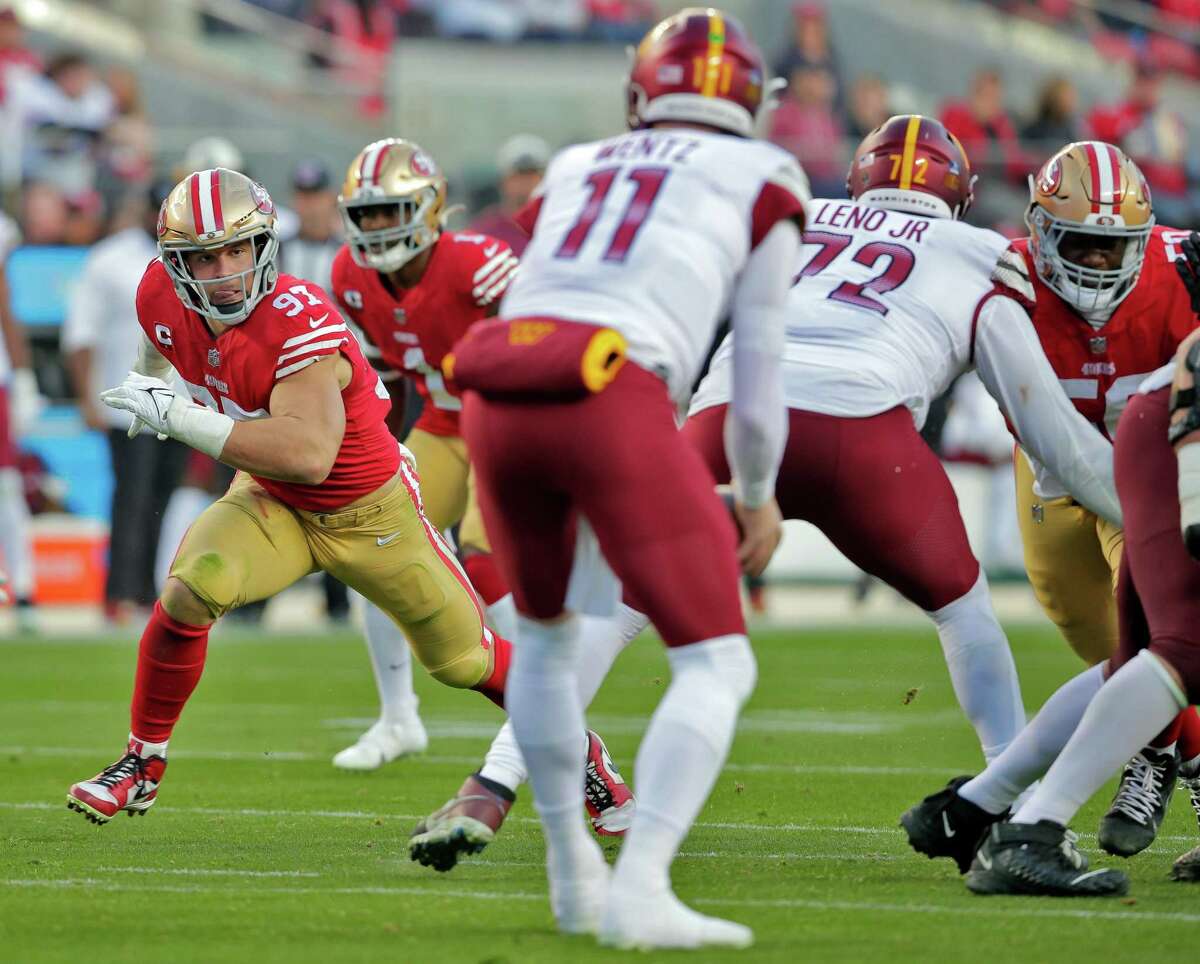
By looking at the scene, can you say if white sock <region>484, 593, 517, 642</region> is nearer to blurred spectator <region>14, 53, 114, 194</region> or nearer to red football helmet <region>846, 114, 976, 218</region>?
red football helmet <region>846, 114, 976, 218</region>

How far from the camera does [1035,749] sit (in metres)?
4.59

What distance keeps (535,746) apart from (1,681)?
19.2 feet

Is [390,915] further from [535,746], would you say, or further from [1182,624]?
[1182,624]

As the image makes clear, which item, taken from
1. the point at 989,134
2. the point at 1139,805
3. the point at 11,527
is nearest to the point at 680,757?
the point at 1139,805

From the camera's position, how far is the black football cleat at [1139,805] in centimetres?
496

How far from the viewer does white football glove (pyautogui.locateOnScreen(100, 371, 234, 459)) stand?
5102mm

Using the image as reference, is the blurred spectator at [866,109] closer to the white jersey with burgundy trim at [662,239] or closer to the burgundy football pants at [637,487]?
the white jersey with burgundy trim at [662,239]

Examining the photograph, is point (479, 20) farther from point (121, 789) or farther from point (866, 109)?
point (121, 789)

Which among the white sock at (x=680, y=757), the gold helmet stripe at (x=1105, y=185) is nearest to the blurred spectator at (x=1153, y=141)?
the gold helmet stripe at (x=1105, y=185)

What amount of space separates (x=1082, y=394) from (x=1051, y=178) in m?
0.56

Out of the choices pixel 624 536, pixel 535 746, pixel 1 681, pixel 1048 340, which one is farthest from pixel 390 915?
pixel 1 681

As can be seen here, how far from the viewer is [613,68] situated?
635 inches

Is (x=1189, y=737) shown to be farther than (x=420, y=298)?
No

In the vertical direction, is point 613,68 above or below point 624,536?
below
